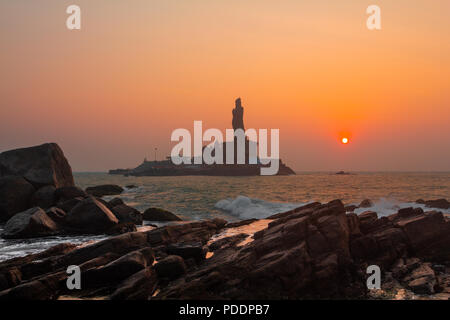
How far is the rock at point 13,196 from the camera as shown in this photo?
21344 millimetres

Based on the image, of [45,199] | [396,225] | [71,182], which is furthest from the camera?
[71,182]

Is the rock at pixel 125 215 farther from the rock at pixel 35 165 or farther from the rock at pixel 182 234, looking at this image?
the rock at pixel 35 165

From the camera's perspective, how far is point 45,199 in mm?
21984

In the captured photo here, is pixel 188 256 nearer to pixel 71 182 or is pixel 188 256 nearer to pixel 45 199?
pixel 45 199

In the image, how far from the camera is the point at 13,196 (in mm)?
21516

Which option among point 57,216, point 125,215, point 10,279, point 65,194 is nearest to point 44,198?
point 65,194

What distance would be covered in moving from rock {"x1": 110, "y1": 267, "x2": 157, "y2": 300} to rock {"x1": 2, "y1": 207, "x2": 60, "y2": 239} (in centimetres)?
1014

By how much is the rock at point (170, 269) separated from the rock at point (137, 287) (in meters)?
0.36

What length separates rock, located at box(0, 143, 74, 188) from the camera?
76.3 feet

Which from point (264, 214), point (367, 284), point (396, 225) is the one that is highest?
point (396, 225)

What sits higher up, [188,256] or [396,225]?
[396,225]

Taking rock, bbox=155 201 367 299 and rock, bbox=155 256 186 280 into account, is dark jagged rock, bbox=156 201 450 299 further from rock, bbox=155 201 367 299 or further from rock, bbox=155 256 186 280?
rock, bbox=155 256 186 280
